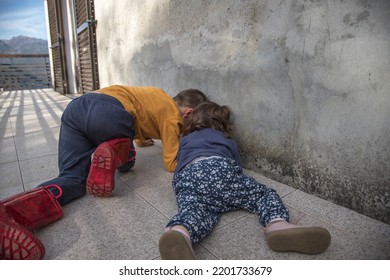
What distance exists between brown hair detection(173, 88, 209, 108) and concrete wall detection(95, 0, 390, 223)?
8cm

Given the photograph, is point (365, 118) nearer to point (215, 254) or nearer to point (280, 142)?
point (280, 142)

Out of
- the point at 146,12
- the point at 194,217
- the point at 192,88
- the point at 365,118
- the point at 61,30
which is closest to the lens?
the point at 194,217

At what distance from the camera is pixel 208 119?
1.73 meters

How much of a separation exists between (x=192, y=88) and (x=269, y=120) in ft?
2.64

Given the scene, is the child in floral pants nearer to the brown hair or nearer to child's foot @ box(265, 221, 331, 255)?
child's foot @ box(265, 221, 331, 255)

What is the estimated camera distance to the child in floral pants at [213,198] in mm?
997

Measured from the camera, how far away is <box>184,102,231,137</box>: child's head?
172 centimetres

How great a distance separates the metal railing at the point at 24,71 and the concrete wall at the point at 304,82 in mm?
9821

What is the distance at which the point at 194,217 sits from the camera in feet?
3.65

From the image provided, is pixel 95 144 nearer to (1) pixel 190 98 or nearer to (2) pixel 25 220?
(2) pixel 25 220

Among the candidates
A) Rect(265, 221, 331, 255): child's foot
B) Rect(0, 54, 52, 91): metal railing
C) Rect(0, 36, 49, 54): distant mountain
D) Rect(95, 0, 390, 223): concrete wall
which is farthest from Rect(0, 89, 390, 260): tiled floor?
Rect(0, 36, 49, 54): distant mountain

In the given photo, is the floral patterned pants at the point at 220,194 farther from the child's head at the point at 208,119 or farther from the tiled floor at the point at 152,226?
the child's head at the point at 208,119

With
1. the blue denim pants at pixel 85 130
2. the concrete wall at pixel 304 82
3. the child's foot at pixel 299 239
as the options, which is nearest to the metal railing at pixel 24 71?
the blue denim pants at pixel 85 130

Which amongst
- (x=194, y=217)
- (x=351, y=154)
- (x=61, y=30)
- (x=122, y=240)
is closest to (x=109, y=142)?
(x=122, y=240)
